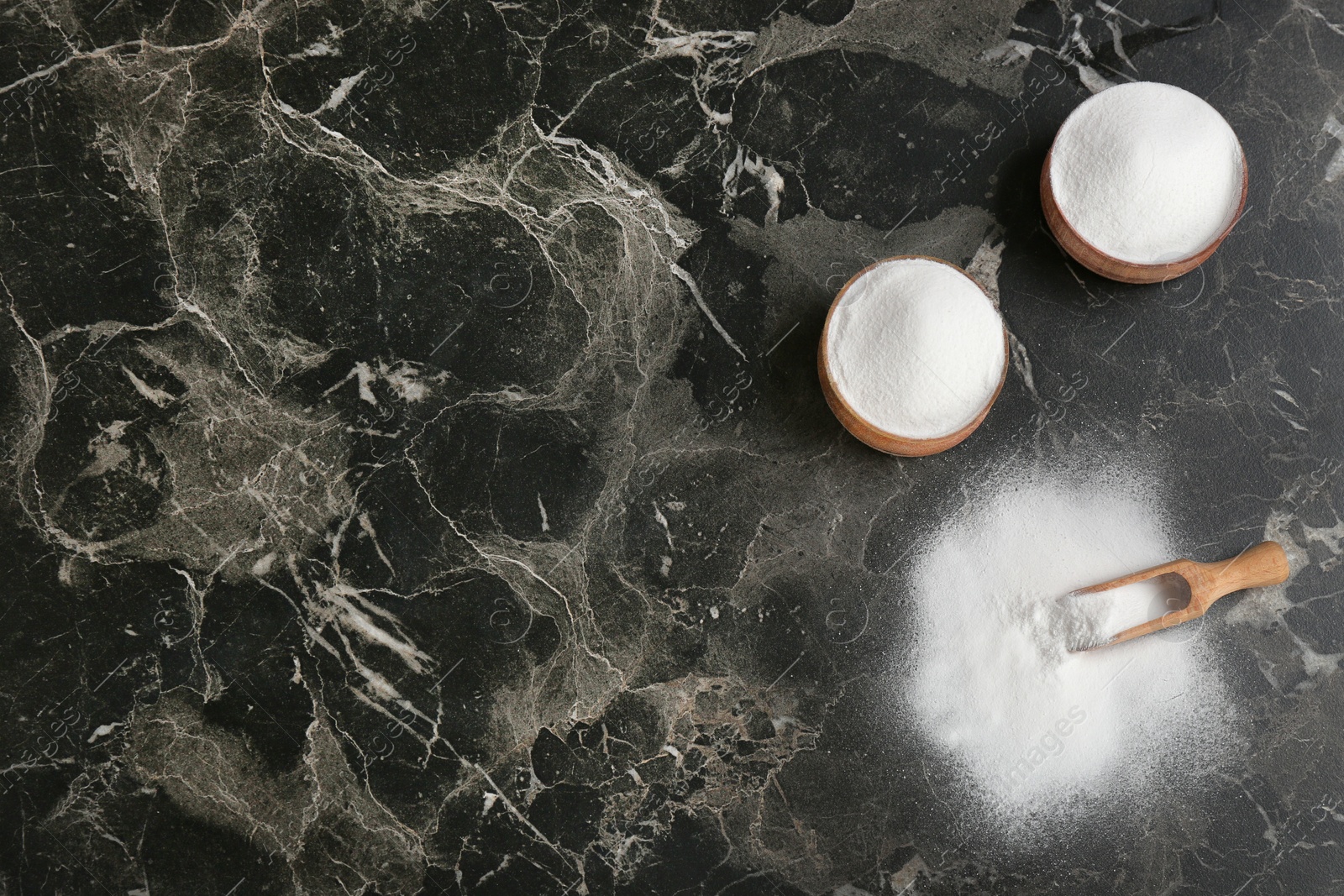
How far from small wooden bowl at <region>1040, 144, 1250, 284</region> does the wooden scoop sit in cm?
35


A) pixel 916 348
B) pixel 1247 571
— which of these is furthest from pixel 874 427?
pixel 1247 571

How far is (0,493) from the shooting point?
3.42 ft

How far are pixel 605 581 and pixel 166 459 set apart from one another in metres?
0.58

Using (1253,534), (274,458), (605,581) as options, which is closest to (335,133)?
(274,458)

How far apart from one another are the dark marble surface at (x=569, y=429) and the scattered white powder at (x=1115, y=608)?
11 centimetres

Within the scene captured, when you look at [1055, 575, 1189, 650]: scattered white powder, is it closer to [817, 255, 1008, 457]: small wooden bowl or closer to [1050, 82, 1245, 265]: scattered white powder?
[817, 255, 1008, 457]: small wooden bowl

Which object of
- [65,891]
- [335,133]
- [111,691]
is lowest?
[65,891]

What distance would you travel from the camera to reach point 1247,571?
100 cm

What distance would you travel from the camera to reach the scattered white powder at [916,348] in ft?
3.06

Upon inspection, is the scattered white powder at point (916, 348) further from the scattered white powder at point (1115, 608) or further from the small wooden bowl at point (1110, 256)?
the scattered white powder at point (1115, 608)

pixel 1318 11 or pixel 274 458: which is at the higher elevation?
pixel 1318 11

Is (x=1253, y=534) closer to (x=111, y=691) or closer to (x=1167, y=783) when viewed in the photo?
(x=1167, y=783)

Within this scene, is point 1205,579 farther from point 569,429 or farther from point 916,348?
point 569,429

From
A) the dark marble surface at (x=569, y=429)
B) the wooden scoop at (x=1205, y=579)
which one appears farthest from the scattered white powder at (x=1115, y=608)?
the dark marble surface at (x=569, y=429)
